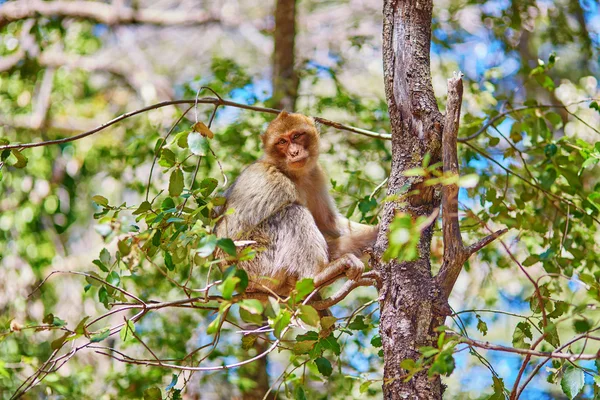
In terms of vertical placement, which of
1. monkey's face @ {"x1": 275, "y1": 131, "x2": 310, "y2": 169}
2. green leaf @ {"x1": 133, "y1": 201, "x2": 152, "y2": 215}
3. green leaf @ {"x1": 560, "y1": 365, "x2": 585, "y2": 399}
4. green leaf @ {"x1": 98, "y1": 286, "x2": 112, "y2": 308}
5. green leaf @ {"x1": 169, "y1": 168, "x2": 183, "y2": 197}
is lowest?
green leaf @ {"x1": 560, "y1": 365, "x2": 585, "y2": 399}

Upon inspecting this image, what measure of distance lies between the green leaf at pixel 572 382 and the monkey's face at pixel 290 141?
108 inches

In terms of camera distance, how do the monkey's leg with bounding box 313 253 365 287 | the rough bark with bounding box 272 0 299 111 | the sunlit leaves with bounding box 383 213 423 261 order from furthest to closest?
the rough bark with bounding box 272 0 299 111 → the monkey's leg with bounding box 313 253 365 287 → the sunlit leaves with bounding box 383 213 423 261

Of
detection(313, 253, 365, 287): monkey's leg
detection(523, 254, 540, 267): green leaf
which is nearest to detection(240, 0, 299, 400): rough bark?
detection(313, 253, 365, 287): monkey's leg

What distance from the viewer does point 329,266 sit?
4.47 meters

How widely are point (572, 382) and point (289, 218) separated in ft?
7.92

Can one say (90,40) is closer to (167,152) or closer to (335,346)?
(167,152)

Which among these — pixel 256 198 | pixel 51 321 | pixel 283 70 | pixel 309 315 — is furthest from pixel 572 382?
pixel 283 70

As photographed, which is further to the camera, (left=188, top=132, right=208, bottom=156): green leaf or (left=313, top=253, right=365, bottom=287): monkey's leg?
(left=313, top=253, right=365, bottom=287): monkey's leg

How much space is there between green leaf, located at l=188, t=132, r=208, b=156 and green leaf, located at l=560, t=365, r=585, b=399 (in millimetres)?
2068

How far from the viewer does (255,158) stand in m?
6.46

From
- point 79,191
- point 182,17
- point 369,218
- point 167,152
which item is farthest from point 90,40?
point 167,152

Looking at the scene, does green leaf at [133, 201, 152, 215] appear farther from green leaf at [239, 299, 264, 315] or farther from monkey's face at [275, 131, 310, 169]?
monkey's face at [275, 131, 310, 169]

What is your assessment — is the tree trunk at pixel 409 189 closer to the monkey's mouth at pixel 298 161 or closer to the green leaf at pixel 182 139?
the green leaf at pixel 182 139

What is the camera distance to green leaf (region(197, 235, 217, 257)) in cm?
279
